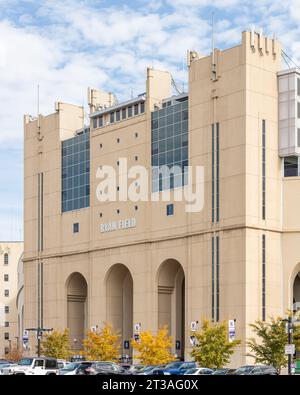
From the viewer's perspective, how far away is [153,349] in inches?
3610

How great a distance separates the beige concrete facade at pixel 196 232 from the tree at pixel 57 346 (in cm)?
508

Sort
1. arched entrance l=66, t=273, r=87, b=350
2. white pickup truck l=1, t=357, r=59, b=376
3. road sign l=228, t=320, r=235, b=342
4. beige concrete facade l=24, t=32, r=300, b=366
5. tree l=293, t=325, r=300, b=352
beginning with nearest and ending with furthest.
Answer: white pickup truck l=1, t=357, r=59, b=376 < tree l=293, t=325, r=300, b=352 < road sign l=228, t=320, r=235, b=342 < beige concrete facade l=24, t=32, r=300, b=366 < arched entrance l=66, t=273, r=87, b=350

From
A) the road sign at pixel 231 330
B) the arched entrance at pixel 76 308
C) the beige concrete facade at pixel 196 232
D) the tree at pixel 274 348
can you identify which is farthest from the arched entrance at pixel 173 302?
the tree at pixel 274 348

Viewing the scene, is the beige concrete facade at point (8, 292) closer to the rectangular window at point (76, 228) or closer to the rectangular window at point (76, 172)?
the rectangular window at point (76, 172)

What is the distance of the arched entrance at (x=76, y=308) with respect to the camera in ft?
389

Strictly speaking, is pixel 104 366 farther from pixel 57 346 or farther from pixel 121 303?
pixel 121 303

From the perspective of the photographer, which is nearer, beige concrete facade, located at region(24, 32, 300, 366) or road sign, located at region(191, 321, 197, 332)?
beige concrete facade, located at region(24, 32, 300, 366)

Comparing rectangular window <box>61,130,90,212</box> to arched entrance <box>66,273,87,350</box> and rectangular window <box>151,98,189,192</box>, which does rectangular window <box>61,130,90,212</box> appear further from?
rectangular window <box>151,98,189,192</box>

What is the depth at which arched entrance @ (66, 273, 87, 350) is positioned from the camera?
11869 cm

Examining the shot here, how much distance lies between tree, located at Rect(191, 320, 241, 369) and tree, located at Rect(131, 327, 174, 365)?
976 cm

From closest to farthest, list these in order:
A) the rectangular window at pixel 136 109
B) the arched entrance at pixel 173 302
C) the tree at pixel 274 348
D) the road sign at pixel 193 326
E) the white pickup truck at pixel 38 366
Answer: the white pickup truck at pixel 38 366 → the tree at pixel 274 348 → the road sign at pixel 193 326 → the arched entrance at pixel 173 302 → the rectangular window at pixel 136 109

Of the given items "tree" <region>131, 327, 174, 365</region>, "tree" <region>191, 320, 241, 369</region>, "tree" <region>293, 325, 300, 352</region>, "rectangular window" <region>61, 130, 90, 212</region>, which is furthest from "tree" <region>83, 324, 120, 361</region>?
"tree" <region>293, 325, 300, 352</region>

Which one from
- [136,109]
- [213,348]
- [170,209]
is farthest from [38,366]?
[136,109]

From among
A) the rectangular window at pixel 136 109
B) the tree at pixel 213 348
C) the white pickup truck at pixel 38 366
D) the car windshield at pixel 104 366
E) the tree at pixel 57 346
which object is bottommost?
the tree at pixel 57 346
